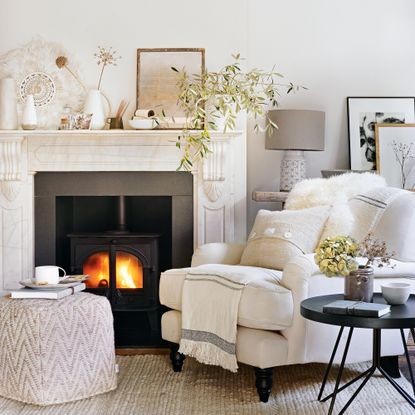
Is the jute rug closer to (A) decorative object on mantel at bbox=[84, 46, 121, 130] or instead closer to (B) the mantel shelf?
(B) the mantel shelf

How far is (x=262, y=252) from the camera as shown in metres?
4.04

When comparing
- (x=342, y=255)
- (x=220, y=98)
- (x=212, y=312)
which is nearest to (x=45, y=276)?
(x=212, y=312)

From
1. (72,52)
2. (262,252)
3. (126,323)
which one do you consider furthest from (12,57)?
(262,252)

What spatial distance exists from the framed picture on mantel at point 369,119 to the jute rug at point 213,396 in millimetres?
1604

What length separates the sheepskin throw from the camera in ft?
12.9

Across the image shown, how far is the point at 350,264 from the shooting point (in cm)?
310

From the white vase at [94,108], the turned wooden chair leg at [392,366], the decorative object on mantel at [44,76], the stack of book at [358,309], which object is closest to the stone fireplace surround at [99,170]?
the white vase at [94,108]

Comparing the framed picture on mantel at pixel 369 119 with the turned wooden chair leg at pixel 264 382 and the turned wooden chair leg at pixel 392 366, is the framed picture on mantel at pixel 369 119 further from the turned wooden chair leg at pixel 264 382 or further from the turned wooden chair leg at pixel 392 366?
the turned wooden chair leg at pixel 264 382

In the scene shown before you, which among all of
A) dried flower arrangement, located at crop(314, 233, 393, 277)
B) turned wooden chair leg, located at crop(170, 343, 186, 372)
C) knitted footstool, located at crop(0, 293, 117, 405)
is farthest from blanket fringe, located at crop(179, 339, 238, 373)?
dried flower arrangement, located at crop(314, 233, 393, 277)

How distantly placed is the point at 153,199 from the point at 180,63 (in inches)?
38.6

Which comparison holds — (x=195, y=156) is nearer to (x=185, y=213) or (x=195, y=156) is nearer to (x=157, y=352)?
(x=185, y=213)

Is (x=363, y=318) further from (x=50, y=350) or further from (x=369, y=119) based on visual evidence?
(x=369, y=119)

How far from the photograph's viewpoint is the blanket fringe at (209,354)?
353 centimetres

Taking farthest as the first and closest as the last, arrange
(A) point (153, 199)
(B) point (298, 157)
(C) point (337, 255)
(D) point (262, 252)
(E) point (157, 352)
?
1. (A) point (153, 199)
2. (B) point (298, 157)
3. (E) point (157, 352)
4. (D) point (262, 252)
5. (C) point (337, 255)
